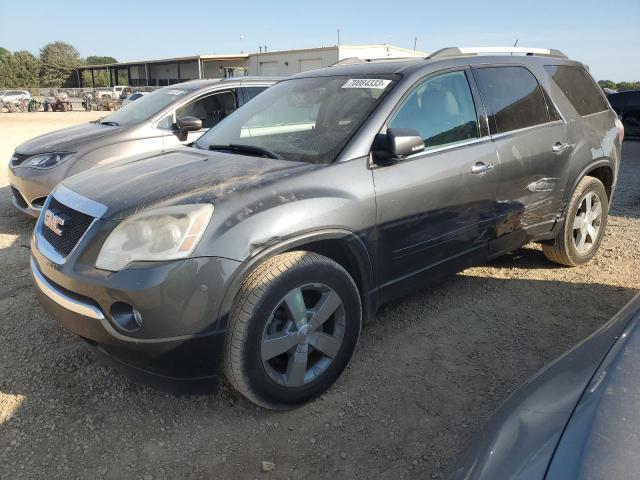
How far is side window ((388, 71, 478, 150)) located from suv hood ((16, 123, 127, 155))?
3.83 m

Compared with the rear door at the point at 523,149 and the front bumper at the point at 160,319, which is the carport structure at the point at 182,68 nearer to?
the rear door at the point at 523,149

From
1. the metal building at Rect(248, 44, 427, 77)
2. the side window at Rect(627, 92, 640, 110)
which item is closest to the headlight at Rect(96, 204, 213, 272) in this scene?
the side window at Rect(627, 92, 640, 110)

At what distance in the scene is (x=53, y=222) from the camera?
275cm

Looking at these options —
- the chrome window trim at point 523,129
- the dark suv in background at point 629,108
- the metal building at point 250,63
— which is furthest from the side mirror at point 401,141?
the metal building at point 250,63

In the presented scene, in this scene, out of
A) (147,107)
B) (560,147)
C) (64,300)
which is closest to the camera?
(64,300)

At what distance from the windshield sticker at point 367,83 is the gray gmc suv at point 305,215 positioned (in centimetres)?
2

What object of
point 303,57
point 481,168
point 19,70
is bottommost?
point 481,168

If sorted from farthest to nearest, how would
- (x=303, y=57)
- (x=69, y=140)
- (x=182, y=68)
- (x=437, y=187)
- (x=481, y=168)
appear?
(x=182, y=68), (x=303, y=57), (x=69, y=140), (x=481, y=168), (x=437, y=187)

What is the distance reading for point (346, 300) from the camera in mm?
2717

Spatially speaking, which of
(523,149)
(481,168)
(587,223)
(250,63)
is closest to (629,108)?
(587,223)

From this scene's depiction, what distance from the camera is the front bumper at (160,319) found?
220 cm

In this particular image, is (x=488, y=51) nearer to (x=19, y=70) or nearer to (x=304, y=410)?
(x=304, y=410)

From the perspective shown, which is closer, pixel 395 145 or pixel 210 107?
pixel 395 145

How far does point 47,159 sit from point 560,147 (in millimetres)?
4981
